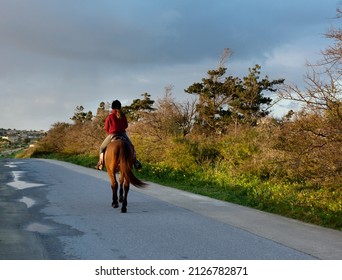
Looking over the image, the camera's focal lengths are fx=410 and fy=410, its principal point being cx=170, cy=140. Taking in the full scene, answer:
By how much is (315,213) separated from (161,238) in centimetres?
433

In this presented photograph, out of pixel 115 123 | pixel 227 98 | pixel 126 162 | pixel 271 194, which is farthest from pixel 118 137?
pixel 227 98

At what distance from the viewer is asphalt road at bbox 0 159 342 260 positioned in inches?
244

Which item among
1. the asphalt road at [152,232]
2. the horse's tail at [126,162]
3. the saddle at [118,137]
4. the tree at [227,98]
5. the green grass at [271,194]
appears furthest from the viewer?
the tree at [227,98]

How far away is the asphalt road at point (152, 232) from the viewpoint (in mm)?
6195

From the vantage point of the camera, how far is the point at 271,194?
12.0 m

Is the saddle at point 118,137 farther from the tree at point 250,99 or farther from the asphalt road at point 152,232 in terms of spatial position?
the tree at point 250,99

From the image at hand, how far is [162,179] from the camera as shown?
739 inches

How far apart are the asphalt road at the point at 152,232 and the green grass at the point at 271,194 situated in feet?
1.99

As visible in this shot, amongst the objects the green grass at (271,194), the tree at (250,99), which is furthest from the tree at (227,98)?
the green grass at (271,194)

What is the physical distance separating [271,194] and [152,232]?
18.2 feet

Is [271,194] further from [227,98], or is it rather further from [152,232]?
[227,98]

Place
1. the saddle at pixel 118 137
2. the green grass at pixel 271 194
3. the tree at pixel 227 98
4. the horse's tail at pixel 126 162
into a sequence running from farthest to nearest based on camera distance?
1. the tree at pixel 227 98
2. the saddle at pixel 118 137
3. the horse's tail at pixel 126 162
4. the green grass at pixel 271 194
